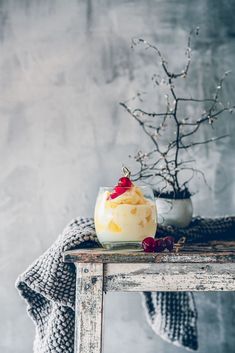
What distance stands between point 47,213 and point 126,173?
69 cm

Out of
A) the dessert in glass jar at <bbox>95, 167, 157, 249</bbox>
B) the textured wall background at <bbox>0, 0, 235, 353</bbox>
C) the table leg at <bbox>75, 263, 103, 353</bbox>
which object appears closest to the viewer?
the table leg at <bbox>75, 263, 103, 353</bbox>

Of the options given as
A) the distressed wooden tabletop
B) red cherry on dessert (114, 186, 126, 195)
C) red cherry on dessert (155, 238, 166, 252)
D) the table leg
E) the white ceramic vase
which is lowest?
the table leg

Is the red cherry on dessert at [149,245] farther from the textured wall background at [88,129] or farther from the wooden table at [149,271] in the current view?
the textured wall background at [88,129]

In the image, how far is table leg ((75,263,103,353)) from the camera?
1291mm

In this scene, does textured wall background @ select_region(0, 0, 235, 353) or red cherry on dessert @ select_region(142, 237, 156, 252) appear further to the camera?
textured wall background @ select_region(0, 0, 235, 353)

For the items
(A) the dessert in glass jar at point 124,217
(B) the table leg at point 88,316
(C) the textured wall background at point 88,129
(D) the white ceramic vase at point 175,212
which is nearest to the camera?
(B) the table leg at point 88,316

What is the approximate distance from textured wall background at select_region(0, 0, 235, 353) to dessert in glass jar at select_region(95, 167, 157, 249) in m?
0.68

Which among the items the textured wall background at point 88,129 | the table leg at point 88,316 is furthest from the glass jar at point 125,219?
the textured wall background at point 88,129

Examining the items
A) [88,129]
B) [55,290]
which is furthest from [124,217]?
[88,129]

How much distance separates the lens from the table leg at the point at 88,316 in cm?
129

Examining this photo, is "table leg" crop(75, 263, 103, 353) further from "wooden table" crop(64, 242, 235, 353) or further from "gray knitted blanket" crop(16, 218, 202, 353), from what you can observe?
"gray knitted blanket" crop(16, 218, 202, 353)

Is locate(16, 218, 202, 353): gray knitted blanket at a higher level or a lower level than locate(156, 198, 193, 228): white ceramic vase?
lower

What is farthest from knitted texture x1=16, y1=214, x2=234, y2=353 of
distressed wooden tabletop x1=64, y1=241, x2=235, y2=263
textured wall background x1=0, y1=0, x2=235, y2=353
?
textured wall background x1=0, y1=0, x2=235, y2=353

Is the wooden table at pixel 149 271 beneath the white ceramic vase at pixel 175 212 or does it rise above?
beneath
